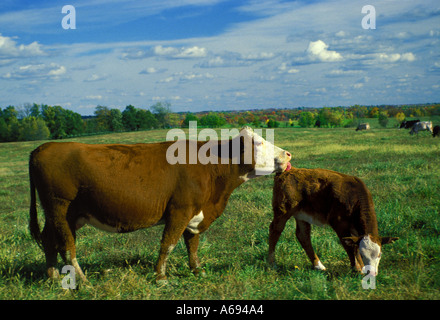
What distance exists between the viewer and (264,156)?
5.73 meters

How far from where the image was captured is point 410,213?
811 cm

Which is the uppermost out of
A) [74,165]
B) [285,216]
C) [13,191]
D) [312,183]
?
[74,165]

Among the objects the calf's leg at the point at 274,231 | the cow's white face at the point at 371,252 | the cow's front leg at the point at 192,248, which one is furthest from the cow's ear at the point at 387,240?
the cow's front leg at the point at 192,248

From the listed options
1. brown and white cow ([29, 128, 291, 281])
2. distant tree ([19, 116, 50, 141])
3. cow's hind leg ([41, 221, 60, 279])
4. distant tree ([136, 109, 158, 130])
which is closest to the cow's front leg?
brown and white cow ([29, 128, 291, 281])

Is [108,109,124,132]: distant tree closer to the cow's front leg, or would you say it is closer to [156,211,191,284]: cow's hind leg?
the cow's front leg

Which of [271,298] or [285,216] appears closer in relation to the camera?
[271,298]

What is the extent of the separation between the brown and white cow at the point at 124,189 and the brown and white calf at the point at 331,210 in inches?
31.1

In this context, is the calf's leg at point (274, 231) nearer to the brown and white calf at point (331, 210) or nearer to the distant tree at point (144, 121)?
the brown and white calf at point (331, 210)

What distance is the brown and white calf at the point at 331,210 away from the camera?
5.32 metres

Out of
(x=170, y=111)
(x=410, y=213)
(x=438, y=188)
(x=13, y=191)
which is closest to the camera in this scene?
(x=410, y=213)
